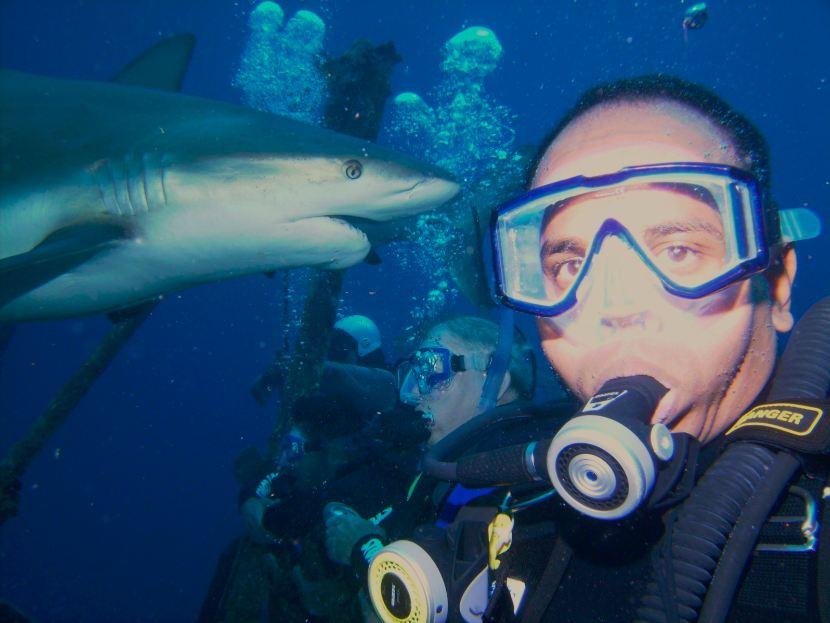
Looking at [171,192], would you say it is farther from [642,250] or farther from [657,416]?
[657,416]

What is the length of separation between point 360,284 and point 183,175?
9814 cm

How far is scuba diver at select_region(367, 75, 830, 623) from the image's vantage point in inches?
46.4

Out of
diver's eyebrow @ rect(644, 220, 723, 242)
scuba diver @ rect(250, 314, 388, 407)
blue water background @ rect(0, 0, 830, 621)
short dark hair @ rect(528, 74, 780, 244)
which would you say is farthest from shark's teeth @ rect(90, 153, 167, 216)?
blue water background @ rect(0, 0, 830, 621)

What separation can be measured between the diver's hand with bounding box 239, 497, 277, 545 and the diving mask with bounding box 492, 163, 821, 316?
459 cm

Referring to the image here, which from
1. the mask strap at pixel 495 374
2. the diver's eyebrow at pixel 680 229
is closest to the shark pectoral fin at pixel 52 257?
the diver's eyebrow at pixel 680 229

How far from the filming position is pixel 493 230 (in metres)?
2.12

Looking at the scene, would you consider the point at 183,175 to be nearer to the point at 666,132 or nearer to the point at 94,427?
the point at 666,132

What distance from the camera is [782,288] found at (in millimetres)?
1667

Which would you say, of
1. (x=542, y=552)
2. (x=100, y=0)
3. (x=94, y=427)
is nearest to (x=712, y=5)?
(x=100, y=0)

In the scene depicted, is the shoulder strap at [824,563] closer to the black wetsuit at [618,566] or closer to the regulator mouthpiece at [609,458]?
the black wetsuit at [618,566]

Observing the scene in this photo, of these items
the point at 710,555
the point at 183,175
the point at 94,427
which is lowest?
the point at 94,427

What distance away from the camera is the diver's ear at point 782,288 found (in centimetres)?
166

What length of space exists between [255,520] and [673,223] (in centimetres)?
527

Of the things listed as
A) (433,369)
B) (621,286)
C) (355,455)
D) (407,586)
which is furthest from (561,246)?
(355,455)
